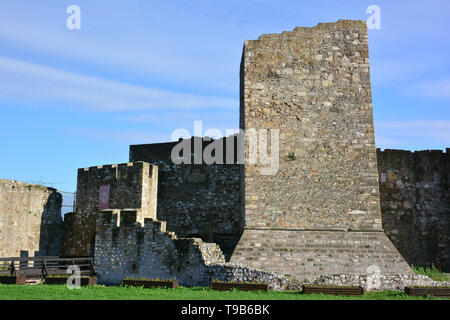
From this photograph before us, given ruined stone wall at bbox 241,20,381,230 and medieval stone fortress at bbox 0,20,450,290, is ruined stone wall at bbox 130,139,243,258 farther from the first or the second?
ruined stone wall at bbox 241,20,381,230

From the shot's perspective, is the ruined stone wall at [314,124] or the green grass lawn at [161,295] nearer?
the green grass lawn at [161,295]

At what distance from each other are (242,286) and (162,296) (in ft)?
8.16

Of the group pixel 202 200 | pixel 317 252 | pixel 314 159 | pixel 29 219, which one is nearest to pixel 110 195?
pixel 29 219

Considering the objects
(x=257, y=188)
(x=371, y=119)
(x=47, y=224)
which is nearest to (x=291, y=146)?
(x=257, y=188)

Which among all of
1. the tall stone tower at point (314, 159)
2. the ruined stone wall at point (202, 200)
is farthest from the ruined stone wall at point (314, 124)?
the ruined stone wall at point (202, 200)

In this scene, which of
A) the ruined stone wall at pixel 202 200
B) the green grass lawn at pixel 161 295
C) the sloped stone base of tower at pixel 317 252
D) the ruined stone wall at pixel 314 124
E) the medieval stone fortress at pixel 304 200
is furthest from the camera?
the ruined stone wall at pixel 202 200

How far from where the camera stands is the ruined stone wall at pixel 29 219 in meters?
19.9

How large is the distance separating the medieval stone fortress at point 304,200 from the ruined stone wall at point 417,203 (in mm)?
46

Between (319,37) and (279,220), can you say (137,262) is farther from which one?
(319,37)

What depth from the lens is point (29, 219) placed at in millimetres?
20719

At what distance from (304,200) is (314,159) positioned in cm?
156

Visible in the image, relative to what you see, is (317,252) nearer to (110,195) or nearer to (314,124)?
(314,124)

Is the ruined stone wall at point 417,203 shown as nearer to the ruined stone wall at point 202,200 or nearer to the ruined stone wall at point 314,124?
the ruined stone wall at point 314,124
